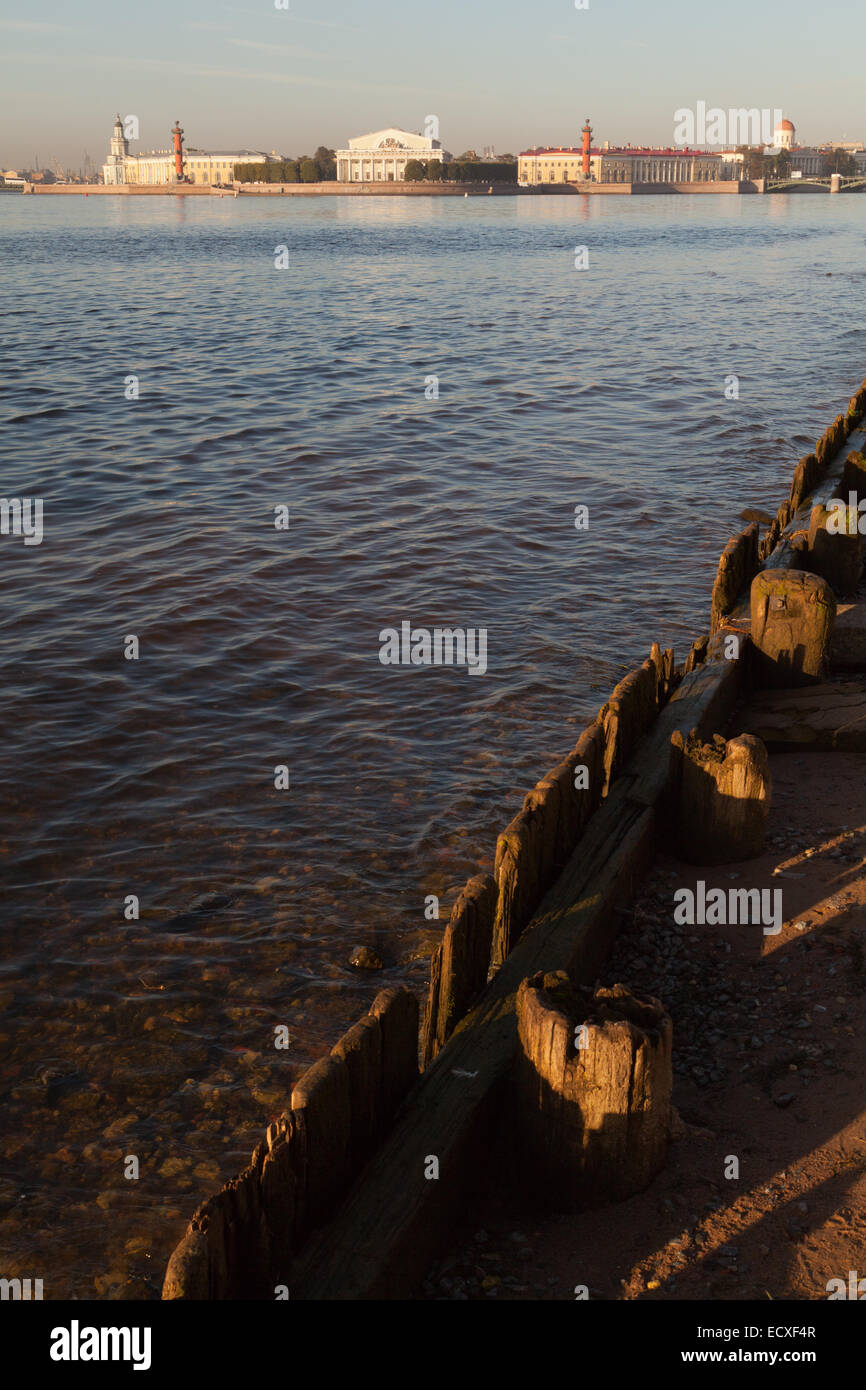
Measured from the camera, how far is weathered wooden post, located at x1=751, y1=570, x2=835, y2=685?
763cm

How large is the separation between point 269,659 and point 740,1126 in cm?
739

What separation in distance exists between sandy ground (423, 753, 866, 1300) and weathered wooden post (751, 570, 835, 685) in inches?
75.4

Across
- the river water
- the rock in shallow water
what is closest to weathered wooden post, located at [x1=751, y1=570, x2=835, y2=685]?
the river water

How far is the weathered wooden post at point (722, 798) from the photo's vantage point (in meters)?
5.85

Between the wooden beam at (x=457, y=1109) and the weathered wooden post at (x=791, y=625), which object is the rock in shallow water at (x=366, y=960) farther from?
the weathered wooden post at (x=791, y=625)

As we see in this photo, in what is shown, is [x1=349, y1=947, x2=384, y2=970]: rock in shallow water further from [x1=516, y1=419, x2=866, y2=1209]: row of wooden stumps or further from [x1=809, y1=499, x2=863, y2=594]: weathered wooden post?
[x1=809, y1=499, x2=863, y2=594]: weathered wooden post

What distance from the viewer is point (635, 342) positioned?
3200 cm

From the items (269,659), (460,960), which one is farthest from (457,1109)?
(269,659)

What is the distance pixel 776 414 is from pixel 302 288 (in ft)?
99.6

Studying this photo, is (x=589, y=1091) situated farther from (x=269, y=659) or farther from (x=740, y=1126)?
(x=269, y=659)

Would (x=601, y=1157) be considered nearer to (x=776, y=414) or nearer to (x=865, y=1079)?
(x=865, y=1079)

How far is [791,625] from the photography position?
304 inches

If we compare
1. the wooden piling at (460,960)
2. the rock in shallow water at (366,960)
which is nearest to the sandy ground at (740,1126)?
the wooden piling at (460,960)

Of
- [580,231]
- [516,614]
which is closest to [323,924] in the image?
[516,614]
